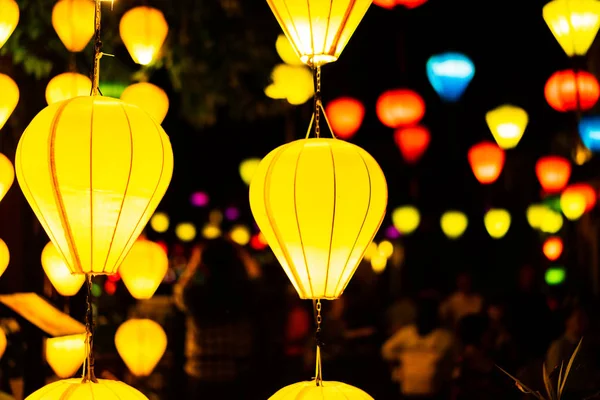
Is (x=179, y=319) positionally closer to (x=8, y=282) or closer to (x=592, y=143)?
(x=8, y=282)

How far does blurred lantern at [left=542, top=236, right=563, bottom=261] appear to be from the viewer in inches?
522

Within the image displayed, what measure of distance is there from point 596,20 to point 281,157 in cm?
403

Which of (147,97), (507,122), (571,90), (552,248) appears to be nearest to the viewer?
(147,97)

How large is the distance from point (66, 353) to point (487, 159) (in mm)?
6245

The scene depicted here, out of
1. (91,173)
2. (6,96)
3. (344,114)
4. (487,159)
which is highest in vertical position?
(344,114)

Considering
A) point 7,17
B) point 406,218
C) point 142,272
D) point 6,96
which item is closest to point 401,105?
point 142,272

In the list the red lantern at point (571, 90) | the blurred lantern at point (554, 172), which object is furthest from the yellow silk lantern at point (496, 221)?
the red lantern at point (571, 90)

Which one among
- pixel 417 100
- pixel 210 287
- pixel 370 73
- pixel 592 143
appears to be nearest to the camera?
pixel 210 287

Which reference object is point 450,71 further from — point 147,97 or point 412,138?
point 147,97

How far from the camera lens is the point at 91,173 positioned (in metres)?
2.69

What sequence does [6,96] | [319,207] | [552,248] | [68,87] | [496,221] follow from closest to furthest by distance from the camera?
[319,207] → [6,96] → [68,87] → [496,221] → [552,248]

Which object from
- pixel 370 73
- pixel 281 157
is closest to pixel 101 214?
pixel 281 157

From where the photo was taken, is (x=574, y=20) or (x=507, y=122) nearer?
(x=574, y=20)

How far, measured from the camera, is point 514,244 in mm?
13883
